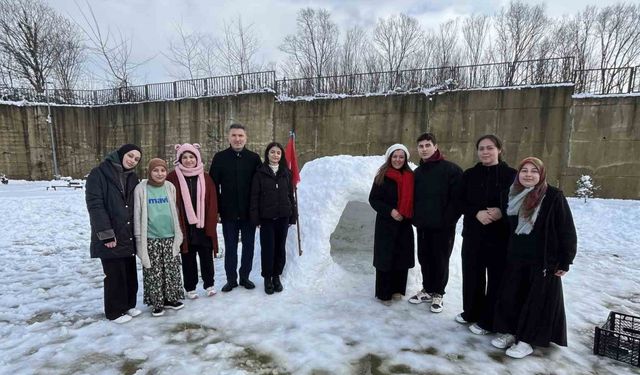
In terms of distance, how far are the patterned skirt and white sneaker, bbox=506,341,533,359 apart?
→ 134 inches

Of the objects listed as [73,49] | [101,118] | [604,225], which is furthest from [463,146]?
[73,49]

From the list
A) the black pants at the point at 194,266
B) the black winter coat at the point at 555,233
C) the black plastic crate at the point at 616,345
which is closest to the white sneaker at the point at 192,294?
the black pants at the point at 194,266

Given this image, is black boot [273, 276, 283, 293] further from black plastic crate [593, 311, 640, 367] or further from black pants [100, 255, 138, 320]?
black plastic crate [593, 311, 640, 367]

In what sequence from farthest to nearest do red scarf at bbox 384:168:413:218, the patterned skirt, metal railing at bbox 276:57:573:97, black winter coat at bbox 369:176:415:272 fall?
metal railing at bbox 276:57:573:97 < black winter coat at bbox 369:176:415:272 < red scarf at bbox 384:168:413:218 < the patterned skirt

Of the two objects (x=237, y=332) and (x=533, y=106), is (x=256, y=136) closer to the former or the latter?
(x=533, y=106)

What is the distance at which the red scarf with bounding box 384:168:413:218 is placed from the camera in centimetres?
401

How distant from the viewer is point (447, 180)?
3803mm

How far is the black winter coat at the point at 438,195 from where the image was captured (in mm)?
3760

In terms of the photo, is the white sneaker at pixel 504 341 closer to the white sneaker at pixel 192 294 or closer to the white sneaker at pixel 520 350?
the white sneaker at pixel 520 350

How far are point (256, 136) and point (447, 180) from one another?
11.9m

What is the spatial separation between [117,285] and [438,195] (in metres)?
3.46

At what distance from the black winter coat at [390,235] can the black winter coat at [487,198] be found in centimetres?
77

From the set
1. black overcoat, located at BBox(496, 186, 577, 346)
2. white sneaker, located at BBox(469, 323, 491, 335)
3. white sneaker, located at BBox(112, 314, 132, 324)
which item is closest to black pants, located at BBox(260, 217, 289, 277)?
white sneaker, located at BBox(112, 314, 132, 324)

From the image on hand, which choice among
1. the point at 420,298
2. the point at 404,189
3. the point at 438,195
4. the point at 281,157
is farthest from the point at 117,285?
the point at 438,195
